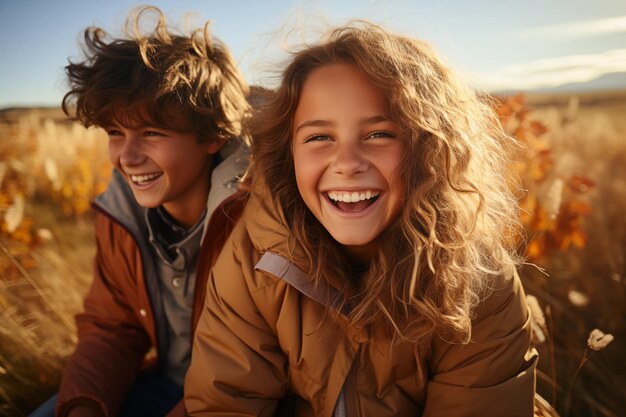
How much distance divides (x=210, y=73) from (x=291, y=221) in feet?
3.00

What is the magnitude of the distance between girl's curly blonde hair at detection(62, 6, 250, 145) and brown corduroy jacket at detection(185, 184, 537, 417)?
0.68 metres

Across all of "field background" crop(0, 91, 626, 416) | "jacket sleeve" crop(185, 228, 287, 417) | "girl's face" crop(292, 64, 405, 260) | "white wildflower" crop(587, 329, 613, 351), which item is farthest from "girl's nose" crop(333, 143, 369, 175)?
"white wildflower" crop(587, 329, 613, 351)

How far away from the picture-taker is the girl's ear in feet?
7.93

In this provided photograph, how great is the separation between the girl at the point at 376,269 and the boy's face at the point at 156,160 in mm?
553

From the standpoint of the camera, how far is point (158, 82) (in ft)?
7.23

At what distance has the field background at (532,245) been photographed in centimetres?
268

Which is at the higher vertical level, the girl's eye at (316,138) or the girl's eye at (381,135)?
the girl's eye at (381,135)

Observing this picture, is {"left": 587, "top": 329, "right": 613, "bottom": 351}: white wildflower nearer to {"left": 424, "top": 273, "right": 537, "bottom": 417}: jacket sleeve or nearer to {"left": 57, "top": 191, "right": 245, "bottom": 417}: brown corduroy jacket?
{"left": 424, "top": 273, "right": 537, "bottom": 417}: jacket sleeve

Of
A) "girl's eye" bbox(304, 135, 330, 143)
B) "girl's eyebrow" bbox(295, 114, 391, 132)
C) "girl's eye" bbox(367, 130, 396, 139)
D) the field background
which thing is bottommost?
the field background

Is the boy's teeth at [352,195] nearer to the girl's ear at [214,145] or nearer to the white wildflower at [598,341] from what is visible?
the girl's ear at [214,145]

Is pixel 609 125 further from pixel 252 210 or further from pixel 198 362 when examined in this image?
pixel 198 362

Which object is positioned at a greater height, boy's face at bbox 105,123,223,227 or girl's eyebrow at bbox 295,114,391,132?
girl's eyebrow at bbox 295,114,391,132

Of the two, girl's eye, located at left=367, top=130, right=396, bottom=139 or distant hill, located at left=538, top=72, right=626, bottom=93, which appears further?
distant hill, located at left=538, top=72, right=626, bottom=93

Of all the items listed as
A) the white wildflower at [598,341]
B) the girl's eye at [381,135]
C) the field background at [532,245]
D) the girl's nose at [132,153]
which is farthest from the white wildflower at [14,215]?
the white wildflower at [598,341]
